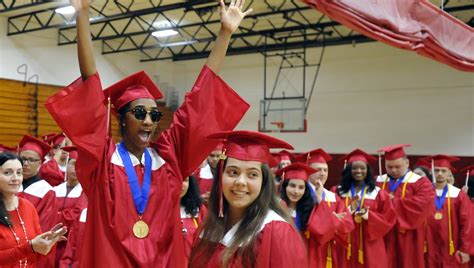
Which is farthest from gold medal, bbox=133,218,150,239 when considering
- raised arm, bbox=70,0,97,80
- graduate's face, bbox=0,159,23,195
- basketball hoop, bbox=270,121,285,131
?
basketball hoop, bbox=270,121,285,131

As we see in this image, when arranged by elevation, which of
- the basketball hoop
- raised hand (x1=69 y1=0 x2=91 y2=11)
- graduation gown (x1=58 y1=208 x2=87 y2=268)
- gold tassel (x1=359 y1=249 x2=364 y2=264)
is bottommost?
gold tassel (x1=359 y1=249 x2=364 y2=264)

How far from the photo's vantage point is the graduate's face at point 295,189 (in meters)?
5.12

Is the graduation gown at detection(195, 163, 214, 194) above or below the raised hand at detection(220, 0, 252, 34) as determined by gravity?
below

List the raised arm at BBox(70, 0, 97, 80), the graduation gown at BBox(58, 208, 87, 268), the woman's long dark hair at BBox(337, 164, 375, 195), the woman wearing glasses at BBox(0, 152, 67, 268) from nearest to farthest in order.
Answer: the raised arm at BBox(70, 0, 97, 80) → the woman wearing glasses at BBox(0, 152, 67, 268) → the graduation gown at BBox(58, 208, 87, 268) → the woman's long dark hair at BBox(337, 164, 375, 195)

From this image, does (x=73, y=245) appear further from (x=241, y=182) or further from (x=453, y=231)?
(x=453, y=231)

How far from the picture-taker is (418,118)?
14.8m

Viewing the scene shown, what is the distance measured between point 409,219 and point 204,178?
267 centimetres

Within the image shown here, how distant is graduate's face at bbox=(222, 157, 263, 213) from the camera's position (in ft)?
7.65

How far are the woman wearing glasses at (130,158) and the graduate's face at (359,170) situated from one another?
4164 mm

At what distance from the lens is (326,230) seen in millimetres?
5273

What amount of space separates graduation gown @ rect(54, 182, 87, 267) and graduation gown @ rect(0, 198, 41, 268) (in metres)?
0.90

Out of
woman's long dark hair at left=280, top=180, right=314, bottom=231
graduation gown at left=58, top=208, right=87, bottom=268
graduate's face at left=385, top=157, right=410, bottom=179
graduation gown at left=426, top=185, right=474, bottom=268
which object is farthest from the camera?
graduation gown at left=426, top=185, right=474, bottom=268

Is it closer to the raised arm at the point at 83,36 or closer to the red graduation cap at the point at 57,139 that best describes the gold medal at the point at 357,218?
the red graduation cap at the point at 57,139

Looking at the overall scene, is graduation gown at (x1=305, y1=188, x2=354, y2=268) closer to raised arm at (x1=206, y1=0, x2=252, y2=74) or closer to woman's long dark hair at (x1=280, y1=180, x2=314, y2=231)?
woman's long dark hair at (x1=280, y1=180, x2=314, y2=231)
